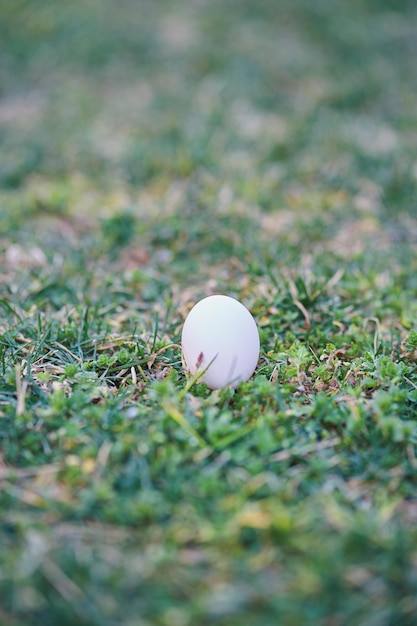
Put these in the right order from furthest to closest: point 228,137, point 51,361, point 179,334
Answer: point 228,137 → point 179,334 → point 51,361

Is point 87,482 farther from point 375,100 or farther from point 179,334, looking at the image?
point 375,100

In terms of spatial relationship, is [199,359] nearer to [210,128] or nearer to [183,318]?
[183,318]

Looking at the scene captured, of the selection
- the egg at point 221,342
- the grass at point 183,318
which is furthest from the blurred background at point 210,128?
the egg at point 221,342

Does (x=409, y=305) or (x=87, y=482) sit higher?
(x=87, y=482)

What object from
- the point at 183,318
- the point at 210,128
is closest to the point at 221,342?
the point at 183,318

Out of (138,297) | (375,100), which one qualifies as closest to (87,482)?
(138,297)

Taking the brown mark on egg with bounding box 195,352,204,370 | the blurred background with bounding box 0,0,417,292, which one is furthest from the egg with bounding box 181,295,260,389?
the blurred background with bounding box 0,0,417,292

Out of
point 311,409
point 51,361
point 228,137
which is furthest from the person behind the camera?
point 228,137

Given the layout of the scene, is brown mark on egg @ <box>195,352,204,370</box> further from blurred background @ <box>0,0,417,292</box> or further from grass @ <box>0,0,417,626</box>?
blurred background @ <box>0,0,417,292</box>
